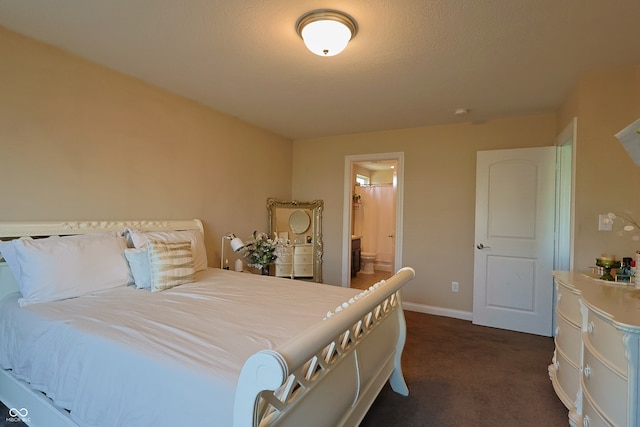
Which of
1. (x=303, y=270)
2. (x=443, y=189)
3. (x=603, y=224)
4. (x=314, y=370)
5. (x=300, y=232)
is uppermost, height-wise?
(x=443, y=189)

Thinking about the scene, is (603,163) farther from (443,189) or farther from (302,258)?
(302,258)

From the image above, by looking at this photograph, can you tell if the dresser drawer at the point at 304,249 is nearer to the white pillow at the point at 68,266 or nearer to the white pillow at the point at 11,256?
the white pillow at the point at 68,266

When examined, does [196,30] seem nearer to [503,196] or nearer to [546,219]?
[503,196]

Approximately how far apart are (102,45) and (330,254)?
337cm

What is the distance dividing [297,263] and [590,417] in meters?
3.17

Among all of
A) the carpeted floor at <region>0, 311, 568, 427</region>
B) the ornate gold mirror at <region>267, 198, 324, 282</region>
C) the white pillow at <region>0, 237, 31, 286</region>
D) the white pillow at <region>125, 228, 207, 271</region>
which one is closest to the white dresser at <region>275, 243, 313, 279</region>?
the ornate gold mirror at <region>267, 198, 324, 282</region>

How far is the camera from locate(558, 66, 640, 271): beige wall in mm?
2186

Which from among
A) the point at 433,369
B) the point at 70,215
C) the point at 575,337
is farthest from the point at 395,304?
the point at 70,215

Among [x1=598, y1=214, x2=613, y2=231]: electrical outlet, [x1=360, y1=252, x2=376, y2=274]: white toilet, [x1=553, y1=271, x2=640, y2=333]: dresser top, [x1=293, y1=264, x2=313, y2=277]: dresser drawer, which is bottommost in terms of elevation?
[x1=360, y1=252, x2=376, y2=274]: white toilet

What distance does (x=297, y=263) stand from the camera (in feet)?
13.6

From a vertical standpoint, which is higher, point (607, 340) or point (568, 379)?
point (607, 340)

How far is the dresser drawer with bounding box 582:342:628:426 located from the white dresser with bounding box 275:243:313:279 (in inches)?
119

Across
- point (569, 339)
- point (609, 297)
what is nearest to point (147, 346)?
point (609, 297)

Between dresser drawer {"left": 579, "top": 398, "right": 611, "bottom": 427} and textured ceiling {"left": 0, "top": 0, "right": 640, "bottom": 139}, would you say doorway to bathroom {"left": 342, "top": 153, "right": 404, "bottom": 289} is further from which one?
dresser drawer {"left": 579, "top": 398, "right": 611, "bottom": 427}
